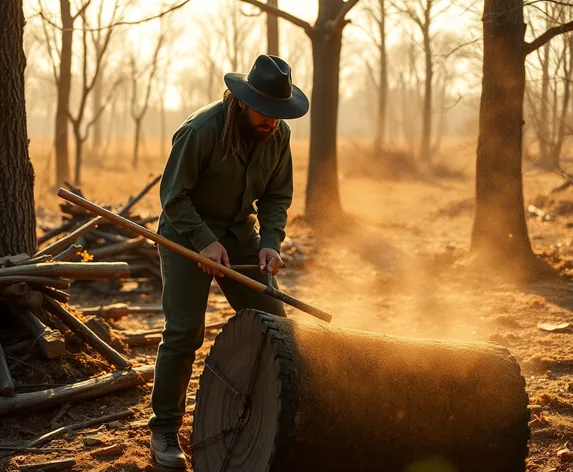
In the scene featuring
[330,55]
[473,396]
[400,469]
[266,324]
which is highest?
[330,55]

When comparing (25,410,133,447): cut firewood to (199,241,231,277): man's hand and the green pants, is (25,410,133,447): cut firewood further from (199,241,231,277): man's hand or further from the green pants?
(199,241,231,277): man's hand

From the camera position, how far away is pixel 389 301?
9164 millimetres

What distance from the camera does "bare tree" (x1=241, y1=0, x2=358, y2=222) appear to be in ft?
46.7

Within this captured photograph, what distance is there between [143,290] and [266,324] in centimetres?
669

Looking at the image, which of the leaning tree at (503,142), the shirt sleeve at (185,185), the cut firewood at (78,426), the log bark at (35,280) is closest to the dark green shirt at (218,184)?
the shirt sleeve at (185,185)

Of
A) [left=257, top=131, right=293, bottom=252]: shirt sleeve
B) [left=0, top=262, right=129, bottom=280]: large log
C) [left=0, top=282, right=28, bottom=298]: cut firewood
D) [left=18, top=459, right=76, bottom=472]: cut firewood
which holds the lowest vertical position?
[left=18, top=459, right=76, bottom=472]: cut firewood

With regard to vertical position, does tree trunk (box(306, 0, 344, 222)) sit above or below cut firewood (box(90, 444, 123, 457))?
above

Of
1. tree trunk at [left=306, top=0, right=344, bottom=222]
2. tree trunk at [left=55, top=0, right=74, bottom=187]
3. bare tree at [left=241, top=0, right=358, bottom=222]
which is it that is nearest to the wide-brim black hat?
bare tree at [left=241, top=0, right=358, bottom=222]

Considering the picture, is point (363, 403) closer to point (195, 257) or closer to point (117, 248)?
point (195, 257)

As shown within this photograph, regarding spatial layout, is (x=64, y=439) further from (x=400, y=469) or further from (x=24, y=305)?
(x=400, y=469)

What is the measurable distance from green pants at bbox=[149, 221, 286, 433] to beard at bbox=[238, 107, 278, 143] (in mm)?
555

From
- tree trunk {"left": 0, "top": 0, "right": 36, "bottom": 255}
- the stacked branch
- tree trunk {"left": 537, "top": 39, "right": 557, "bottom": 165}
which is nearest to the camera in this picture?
tree trunk {"left": 0, "top": 0, "right": 36, "bottom": 255}

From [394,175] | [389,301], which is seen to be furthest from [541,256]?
[394,175]

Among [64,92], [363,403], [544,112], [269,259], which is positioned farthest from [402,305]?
[64,92]
